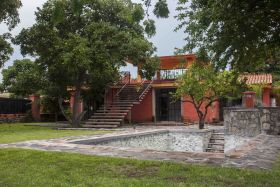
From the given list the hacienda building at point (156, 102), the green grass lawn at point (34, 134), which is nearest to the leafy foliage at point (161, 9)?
the green grass lawn at point (34, 134)

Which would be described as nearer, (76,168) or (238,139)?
(76,168)

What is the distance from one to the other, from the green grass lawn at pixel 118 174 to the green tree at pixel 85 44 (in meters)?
12.2

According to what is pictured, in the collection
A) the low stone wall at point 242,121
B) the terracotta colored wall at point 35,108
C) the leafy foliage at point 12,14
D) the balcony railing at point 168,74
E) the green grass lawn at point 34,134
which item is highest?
the leafy foliage at point 12,14

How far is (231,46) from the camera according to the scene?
24.4 feet

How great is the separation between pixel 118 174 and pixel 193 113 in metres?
19.0

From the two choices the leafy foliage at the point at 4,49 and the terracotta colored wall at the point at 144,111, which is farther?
the terracotta colored wall at the point at 144,111

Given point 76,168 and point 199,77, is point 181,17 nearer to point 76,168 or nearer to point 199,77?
point 76,168

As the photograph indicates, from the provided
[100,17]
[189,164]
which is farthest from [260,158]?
[100,17]

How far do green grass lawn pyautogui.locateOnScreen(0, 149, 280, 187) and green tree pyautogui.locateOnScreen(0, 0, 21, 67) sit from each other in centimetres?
1032

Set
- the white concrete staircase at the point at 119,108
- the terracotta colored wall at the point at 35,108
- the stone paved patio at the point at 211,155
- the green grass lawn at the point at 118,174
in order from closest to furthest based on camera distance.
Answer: the green grass lawn at the point at 118,174 → the stone paved patio at the point at 211,155 → the white concrete staircase at the point at 119,108 → the terracotta colored wall at the point at 35,108

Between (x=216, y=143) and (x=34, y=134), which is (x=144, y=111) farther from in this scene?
(x=34, y=134)

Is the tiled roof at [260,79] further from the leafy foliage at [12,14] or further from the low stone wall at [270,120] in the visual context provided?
the leafy foliage at [12,14]

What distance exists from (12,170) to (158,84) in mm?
19117

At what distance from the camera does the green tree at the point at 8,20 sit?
58.2 feet
